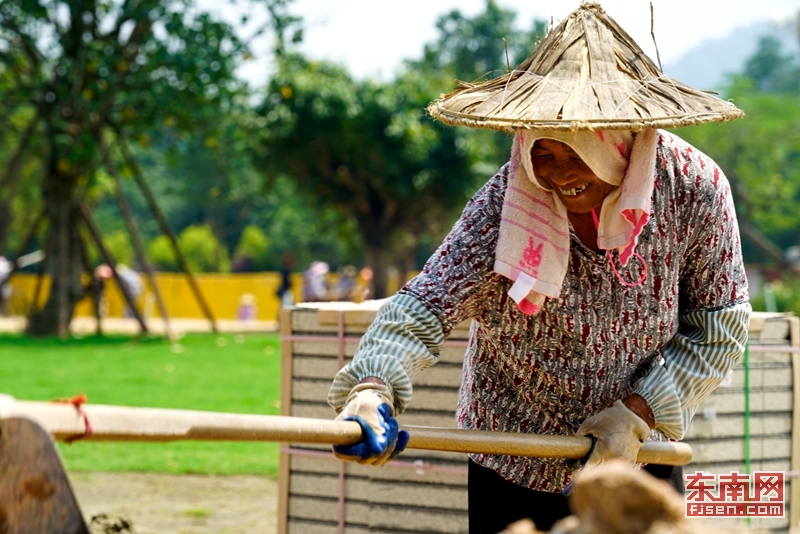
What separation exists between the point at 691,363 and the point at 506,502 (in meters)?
0.60

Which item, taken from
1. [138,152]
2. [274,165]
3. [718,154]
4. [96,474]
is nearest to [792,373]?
[96,474]

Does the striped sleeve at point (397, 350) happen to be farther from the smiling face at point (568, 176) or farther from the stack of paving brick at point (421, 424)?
the stack of paving brick at point (421, 424)

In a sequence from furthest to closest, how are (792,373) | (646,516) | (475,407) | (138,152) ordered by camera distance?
(138,152), (792,373), (475,407), (646,516)

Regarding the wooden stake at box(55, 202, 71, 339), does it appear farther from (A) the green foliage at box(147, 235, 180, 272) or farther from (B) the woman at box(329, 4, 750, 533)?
(A) the green foliage at box(147, 235, 180, 272)

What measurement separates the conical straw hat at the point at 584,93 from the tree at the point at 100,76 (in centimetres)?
1224

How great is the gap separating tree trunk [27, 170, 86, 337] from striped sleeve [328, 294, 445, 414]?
14.2 metres

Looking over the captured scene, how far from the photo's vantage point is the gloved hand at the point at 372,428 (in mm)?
2291

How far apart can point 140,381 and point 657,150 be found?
843cm

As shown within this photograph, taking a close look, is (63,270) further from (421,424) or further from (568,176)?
(568,176)

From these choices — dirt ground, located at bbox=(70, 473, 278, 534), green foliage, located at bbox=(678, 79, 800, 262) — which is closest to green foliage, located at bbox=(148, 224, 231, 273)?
green foliage, located at bbox=(678, 79, 800, 262)

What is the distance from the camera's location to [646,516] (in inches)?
53.1

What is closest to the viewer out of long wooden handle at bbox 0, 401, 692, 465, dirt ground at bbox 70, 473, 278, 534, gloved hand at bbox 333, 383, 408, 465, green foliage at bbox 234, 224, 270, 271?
long wooden handle at bbox 0, 401, 692, 465

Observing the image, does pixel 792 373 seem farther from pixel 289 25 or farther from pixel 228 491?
pixel 289 25

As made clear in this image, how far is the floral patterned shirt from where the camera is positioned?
2678mm
